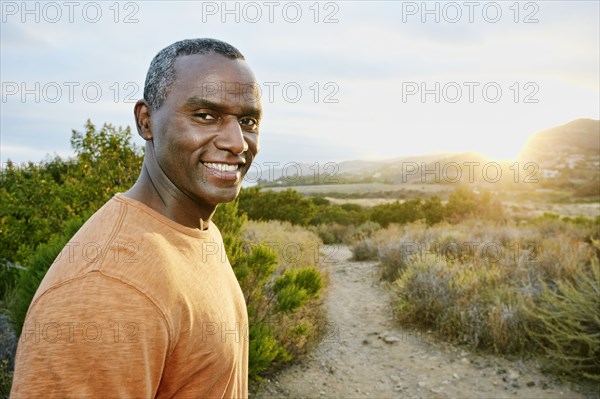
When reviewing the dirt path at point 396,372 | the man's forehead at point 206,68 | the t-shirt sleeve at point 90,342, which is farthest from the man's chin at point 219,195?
the dirt path at point 396,372

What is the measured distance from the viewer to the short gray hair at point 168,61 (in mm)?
1451

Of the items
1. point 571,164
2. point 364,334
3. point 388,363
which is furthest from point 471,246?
point 571,164

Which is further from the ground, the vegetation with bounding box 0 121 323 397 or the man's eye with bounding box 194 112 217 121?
the man's eye with bounding box 194 112 217 121

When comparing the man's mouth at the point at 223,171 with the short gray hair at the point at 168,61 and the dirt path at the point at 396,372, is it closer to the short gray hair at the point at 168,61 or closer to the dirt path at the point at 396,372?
the short gray hair at the point at 168,61

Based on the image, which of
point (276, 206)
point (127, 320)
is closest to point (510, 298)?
point (127, 320)

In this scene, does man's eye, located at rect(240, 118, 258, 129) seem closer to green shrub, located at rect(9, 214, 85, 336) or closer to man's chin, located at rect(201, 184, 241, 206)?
man's chin, located at rect(201, 184, 241, 206)

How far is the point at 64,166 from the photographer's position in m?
10.4

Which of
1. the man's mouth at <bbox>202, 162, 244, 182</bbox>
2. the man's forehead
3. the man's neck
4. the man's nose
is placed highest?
the man's forehead

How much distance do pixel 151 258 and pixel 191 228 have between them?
0.31 metres

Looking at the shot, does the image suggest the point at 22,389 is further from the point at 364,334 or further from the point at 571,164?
the point at 571,164

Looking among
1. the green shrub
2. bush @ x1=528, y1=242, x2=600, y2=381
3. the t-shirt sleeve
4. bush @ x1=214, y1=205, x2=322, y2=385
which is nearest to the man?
the t-shirt sleeve

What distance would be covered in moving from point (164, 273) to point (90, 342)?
0.25m

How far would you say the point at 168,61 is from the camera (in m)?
1.46

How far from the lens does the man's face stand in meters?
1.43
